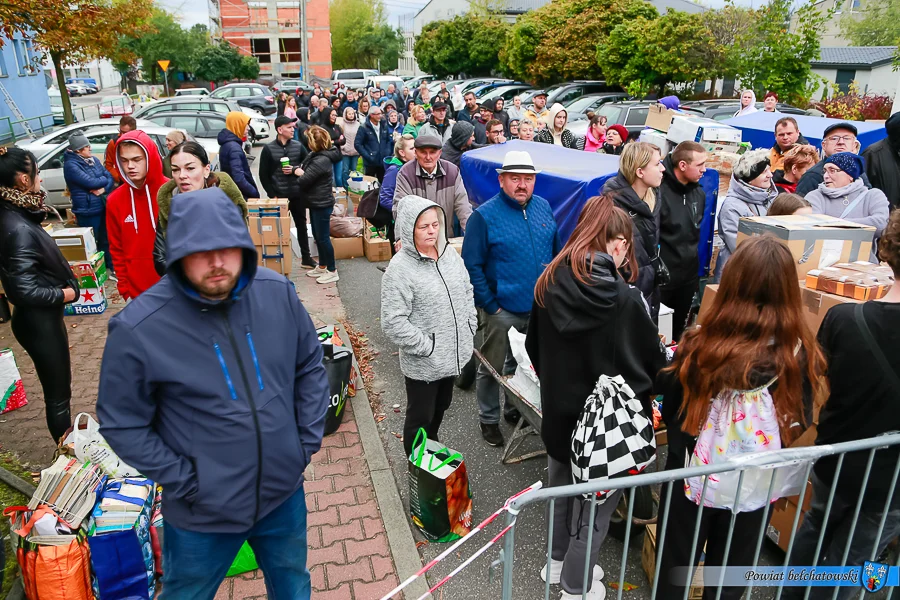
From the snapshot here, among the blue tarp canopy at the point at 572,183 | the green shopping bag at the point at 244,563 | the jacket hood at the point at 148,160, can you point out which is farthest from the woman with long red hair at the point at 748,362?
the jacket hood at the point at 148,160

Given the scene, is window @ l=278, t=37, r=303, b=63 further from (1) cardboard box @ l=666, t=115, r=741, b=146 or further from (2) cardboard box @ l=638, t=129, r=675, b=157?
(1) cardboard box @ l=666, t=115, r=741, b=146

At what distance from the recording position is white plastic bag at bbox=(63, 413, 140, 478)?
3.23m

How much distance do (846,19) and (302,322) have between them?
2616 inches

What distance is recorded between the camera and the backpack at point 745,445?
2463mm

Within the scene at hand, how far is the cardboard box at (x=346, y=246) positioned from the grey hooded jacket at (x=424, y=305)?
5197mm

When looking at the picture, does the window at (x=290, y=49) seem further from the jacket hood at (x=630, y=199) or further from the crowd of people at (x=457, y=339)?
the jacket hood at (x=630, y=199)

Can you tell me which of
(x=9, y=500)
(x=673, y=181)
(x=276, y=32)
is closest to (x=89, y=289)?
(x=9, y=500)

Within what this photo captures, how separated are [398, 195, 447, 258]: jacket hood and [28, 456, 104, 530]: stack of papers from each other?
2019 millimetres

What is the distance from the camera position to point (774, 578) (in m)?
2.82

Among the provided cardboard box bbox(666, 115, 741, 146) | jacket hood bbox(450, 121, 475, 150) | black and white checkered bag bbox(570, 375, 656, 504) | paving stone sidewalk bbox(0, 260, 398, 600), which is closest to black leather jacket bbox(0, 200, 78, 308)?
paving stone sidewalk bbox(0, 260, 398, 600)

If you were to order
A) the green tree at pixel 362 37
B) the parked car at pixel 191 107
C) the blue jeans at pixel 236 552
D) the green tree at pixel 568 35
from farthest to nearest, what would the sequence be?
the green tree at pixel 362 37 < the green tree at pixel 568 35 < the parked car at pixel 191 107 < the blue jeans at pixel 236 552

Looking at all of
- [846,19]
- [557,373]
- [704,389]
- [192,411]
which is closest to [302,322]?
[192,411]

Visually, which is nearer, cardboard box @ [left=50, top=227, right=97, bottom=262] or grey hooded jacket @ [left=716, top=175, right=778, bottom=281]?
grey hooded jacket @ [left=716, top=175, right=778, bottom=281]

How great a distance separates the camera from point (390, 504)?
388 cm
